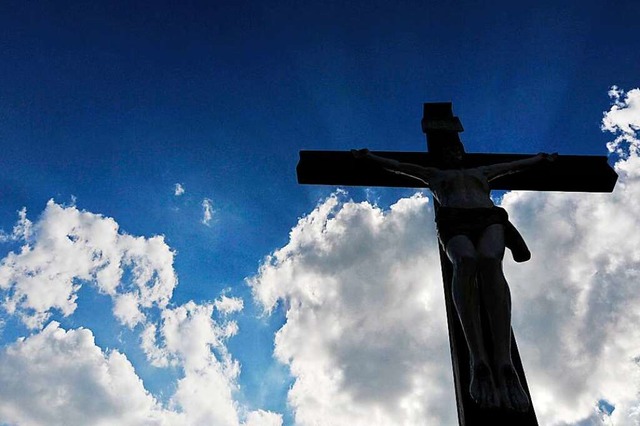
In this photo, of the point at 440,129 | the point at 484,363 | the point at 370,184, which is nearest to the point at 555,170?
the point at 440,129

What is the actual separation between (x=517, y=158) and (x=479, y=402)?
2.80m

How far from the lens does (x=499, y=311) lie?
403cm

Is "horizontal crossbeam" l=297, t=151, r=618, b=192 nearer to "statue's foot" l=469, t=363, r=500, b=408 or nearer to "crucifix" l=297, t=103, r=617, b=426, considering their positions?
"crucifix" l=297, t=103, r=617, b=426

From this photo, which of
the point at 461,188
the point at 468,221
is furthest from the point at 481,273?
the point at 461,188

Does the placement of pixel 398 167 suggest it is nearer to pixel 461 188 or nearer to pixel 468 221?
pixel 461 188

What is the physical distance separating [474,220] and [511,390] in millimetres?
1291

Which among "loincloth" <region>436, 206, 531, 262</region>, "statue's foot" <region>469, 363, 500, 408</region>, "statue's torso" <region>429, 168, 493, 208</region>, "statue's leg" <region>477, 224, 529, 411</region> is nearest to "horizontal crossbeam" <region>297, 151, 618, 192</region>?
"statue's torso" <region>429, 168, 493, 208</region>

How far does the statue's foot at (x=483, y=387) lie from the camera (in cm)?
369

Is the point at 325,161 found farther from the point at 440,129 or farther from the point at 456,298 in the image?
the point at 456,298

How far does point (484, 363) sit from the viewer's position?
384 cm

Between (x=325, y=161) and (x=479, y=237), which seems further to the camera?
(x=325, y=161)

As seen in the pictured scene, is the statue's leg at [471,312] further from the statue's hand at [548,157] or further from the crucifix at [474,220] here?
the statue's hand at [548,157]

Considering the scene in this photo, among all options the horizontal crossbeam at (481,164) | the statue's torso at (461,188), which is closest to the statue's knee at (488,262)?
the statue's torso at (461,188)

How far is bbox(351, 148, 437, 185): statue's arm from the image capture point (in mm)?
5223
